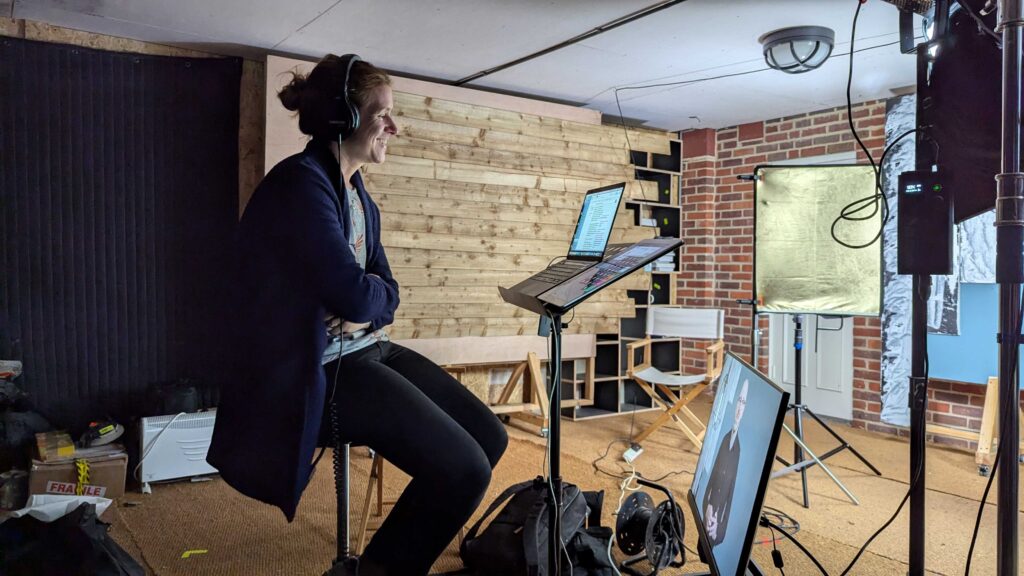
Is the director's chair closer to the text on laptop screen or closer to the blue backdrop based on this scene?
the blue backdrop

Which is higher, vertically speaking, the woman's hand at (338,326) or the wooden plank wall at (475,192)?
the wooden plank wall at (475,192)

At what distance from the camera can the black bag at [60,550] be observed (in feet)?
6.27

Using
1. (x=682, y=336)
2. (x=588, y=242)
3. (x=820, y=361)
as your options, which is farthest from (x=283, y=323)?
(x=820, y=361)

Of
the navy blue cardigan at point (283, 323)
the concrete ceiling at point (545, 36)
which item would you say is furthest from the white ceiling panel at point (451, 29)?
the navy blue cardigan at point (283, 323)

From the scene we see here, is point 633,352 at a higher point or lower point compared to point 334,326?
lower

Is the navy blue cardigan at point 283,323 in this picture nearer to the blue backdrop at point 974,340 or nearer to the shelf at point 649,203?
the blue backdrop at point 974,340

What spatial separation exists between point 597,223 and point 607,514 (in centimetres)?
150

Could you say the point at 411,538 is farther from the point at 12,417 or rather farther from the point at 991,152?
the point at 12,417

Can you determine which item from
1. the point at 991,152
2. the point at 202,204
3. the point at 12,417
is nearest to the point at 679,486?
the point at 991,152

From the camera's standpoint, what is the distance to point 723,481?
1.26m

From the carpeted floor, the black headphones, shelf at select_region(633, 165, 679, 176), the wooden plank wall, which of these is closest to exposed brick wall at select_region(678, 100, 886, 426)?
shelf at select_region(633, 165, 679, 176)

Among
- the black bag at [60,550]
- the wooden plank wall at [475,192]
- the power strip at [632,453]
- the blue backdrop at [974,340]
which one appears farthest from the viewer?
the wooden plank wall at [475,192]

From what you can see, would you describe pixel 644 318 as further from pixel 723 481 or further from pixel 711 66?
pixel 723 481

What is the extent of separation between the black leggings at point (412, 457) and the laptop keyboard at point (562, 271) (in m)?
0.44
